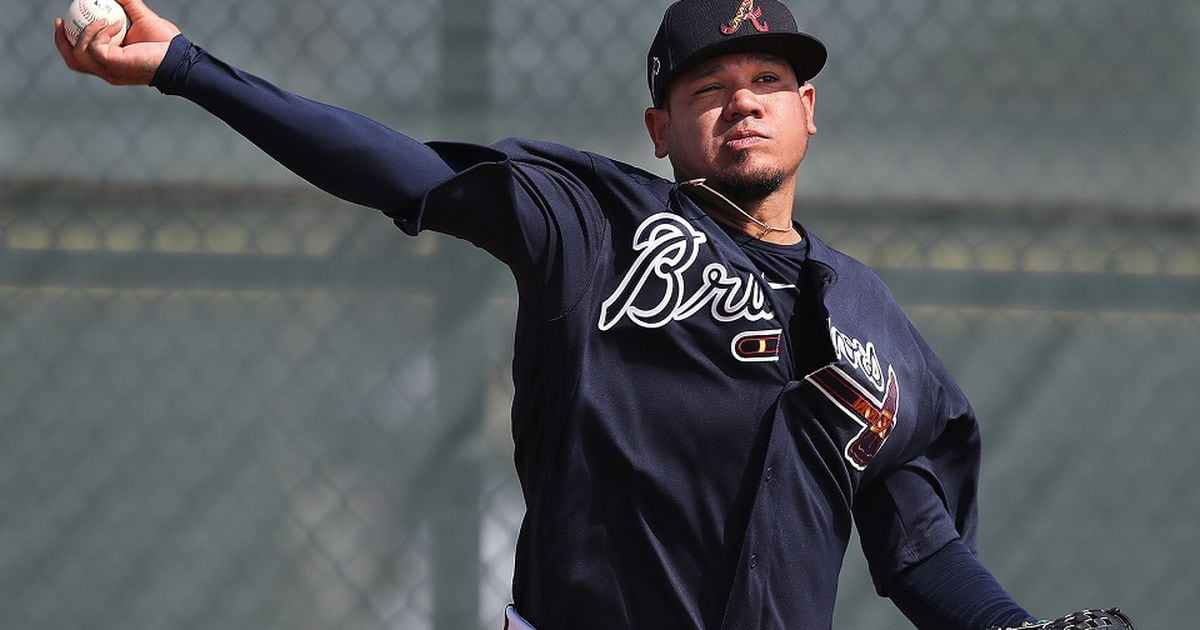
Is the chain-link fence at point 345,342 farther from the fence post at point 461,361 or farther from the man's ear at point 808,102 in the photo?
the man's ear at point 808,102

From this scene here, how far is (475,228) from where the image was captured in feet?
5.27

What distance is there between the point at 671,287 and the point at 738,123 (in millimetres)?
260

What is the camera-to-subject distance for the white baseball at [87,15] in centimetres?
146

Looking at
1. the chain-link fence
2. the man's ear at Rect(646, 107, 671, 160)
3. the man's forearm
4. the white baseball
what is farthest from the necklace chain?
the chain-link fence

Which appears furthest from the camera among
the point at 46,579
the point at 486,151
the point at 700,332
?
the point at 46,579

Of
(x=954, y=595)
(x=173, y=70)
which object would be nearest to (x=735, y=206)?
(x=954, y=595)

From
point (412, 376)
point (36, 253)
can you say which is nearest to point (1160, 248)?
point (412, 376)

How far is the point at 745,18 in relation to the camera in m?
1.89

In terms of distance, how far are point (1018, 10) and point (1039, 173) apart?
0.35 meters

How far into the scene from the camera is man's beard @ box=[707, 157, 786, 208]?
1879 mm

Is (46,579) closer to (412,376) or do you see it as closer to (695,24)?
(412,376)

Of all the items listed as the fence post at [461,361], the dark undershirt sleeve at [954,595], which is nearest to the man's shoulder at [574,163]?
the dark undershirt sleeve at [954,595]

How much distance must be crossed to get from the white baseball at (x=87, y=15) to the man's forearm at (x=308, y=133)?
67 mm

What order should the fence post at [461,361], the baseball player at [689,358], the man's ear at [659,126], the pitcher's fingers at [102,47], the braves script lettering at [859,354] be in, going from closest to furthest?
the pitcher's fingers at [102,47] < the baseball player at [689,358] < the braves script lettering at [859,354] < the man's ear at [659,126] < the fence post at [461,361]
